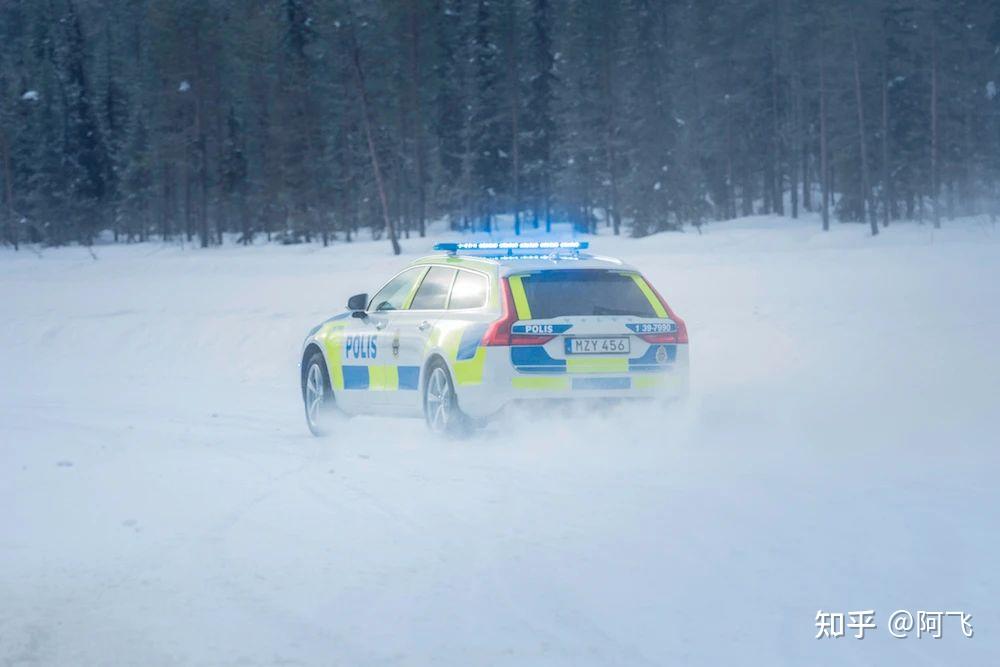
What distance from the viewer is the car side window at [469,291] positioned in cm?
1145

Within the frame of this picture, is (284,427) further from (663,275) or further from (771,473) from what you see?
(663,275)

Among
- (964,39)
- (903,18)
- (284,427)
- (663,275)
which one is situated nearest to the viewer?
(284,427)

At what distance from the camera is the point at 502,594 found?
620 cm

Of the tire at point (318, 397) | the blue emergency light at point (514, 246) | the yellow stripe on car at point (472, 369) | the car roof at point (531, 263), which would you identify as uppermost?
the blue emergency light at point (514, 246)

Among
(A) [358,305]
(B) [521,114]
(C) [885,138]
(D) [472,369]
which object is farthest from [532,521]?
(B) [521,114]

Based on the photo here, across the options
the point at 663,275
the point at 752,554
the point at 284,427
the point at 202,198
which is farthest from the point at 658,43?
the point at 752,554

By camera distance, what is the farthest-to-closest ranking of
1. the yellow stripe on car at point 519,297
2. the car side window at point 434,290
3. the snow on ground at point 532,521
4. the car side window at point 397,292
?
the car side window at point 397,292 < the car side window at point 434,290 < the yellow stripe on car at point 519,297 < the snow on ground at point 532,521

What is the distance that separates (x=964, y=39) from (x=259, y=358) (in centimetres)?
5311

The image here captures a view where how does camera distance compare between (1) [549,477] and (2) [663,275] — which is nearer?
(1) [549,477]

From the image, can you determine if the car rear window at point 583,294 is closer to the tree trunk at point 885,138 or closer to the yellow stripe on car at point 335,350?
the yellow stripe on car at point 335,350

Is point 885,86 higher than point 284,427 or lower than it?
higher

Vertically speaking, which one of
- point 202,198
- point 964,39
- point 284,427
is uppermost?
point 964,39

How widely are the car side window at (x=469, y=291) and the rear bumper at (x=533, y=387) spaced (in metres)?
0.66

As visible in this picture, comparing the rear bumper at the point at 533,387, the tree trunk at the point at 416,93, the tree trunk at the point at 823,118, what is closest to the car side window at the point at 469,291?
the rear bumper at the point at 533,387
